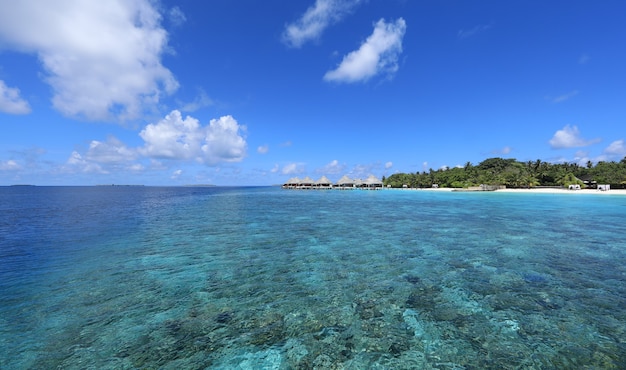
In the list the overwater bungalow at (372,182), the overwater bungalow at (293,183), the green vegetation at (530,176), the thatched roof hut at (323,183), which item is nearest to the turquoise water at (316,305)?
the green vegetation at (530,176)

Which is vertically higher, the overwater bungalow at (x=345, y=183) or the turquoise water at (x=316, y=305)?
the overwater bungalow at (x=345, y=183)

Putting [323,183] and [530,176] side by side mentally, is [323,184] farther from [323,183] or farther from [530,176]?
[530,176]

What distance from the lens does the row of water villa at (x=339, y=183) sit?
274 feet

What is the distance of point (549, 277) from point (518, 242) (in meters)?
5.02

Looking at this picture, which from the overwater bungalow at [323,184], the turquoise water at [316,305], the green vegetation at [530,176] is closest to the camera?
the turquoise water at [316,305]

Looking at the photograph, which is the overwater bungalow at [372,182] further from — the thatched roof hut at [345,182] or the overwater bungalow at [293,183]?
the overwater bungalow at [293,183]

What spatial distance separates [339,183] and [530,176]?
49991mm

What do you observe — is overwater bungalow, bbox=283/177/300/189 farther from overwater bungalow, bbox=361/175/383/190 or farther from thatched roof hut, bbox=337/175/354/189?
overwater bungalow, bbox=361/175/383/190

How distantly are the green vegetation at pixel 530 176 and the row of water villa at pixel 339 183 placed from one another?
14.1 m

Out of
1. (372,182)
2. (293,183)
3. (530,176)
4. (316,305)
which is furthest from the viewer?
(293,183)

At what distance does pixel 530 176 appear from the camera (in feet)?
211

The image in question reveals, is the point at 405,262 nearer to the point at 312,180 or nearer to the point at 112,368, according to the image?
the point at 112,368

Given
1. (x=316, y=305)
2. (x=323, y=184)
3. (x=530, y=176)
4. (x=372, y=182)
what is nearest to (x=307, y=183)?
(x=323, y=184)

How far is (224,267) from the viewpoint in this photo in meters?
8.66
